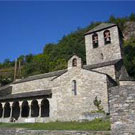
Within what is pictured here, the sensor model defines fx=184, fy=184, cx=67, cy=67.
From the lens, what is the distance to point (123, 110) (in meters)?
9.09

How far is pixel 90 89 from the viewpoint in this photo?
68.1 feet

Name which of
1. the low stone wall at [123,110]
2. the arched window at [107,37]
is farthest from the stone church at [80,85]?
the low stone wall at [123,110]

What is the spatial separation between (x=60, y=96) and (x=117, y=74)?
7564mm

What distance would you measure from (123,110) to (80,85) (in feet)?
40.9

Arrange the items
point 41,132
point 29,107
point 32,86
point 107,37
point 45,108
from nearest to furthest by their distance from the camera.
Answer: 1. point 41,132
2. point 29,107
3. point 45,108
4. point 107,37
5. point 32,86

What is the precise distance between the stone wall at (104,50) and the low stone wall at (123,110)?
1768 centimetres

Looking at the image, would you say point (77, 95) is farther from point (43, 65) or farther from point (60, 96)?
point (43, 65)

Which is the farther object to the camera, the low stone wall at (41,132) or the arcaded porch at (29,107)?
the arcaded porch at (29,107)

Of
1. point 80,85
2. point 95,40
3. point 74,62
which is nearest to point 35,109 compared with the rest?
point 80,85

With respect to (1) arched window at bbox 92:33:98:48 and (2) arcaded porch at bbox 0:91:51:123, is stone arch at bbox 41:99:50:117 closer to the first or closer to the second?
(2) arcaded porch at bbox 0:91:51:123

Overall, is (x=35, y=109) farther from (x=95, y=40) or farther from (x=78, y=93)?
(x=95, y=40)

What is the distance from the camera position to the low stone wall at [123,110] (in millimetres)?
8844

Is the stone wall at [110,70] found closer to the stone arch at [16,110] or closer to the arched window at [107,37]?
the arched window at [107,37]

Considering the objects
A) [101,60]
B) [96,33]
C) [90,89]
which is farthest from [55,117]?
[96,33]
